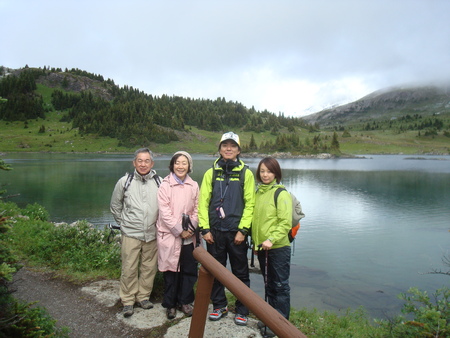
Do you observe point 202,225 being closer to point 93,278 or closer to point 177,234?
point 177,234

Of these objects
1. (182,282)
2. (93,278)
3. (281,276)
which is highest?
(281,276)

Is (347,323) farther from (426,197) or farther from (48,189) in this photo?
(48,189)

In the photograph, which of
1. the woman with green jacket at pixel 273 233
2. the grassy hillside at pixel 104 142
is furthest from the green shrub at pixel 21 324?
the grassy hillside at pixel 104 142

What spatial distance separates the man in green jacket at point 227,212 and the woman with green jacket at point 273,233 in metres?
0.19

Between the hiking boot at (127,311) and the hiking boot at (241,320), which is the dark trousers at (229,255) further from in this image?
the hiking boot at (127,311)

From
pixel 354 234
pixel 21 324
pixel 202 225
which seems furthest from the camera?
pixel 354 234

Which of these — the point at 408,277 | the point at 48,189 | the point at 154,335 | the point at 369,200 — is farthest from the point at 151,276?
the point at 48,189

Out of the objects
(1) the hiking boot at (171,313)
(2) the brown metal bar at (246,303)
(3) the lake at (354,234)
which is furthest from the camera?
(3) the lake at (354,234)

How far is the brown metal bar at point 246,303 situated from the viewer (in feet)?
6.32

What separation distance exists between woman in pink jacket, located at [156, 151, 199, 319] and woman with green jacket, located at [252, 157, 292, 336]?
108cm

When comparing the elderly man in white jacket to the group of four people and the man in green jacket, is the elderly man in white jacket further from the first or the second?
the man in green jacket

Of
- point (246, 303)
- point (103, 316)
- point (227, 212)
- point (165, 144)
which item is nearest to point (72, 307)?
point (103, 316)

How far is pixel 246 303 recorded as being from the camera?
6.98ft

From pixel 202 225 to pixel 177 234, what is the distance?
453mm
